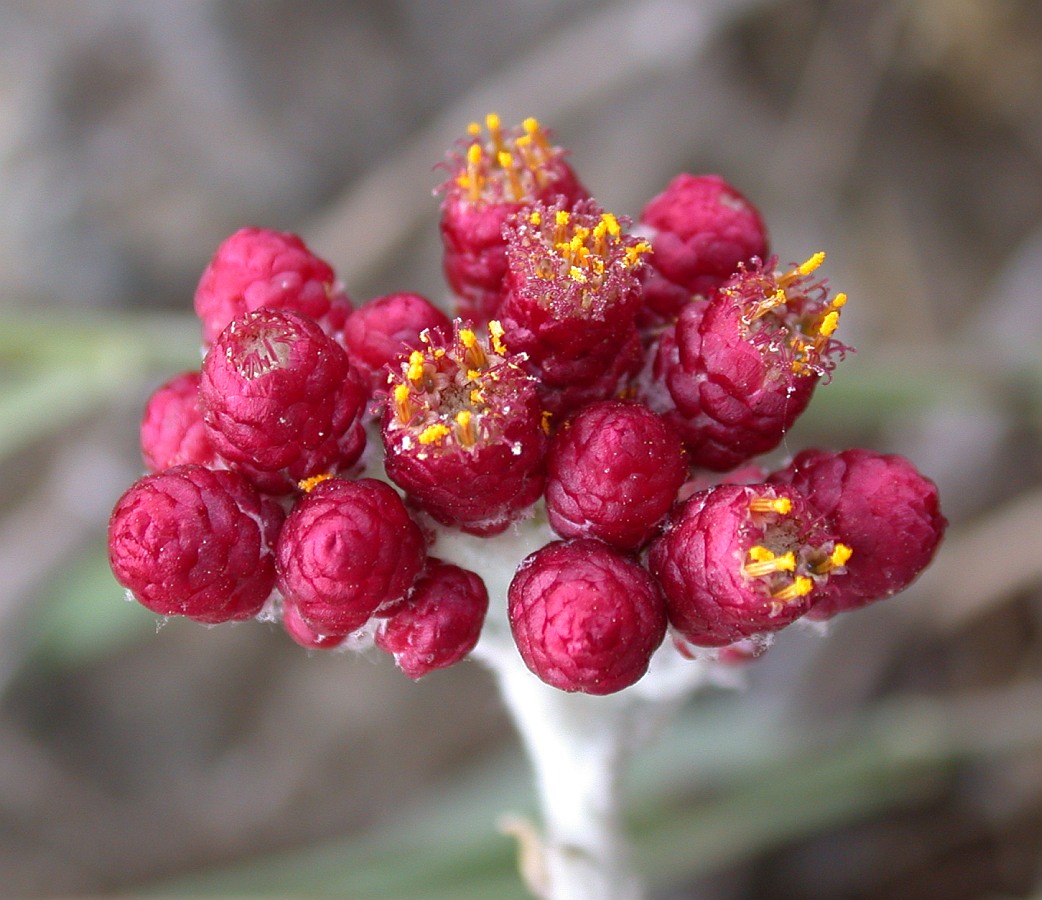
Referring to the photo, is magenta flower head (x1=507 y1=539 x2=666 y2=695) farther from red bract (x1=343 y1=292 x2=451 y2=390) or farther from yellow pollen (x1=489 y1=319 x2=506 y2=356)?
red bract (x1=343 y1=292 x2=451 y2=390)

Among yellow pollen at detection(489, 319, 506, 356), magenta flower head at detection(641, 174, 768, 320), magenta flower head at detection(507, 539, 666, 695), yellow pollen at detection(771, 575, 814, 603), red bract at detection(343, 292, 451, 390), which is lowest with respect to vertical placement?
yellow pollen at detection(771, 575, 814, 603)

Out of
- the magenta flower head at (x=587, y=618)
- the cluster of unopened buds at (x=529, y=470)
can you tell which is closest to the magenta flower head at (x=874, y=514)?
the cluster of unopened buds at (x=529, y=470)

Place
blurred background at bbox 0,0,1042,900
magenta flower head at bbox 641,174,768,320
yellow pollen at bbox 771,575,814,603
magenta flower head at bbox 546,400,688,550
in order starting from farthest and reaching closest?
blurred background at bbox 0,0,1042,900, magenta flower head at bbox 641,174,768,320, magenta flower head at bbox 546,400,688,550, yellow pollen at bbox 771,575,814,603

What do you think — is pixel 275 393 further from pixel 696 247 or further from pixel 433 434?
pixel 696 247

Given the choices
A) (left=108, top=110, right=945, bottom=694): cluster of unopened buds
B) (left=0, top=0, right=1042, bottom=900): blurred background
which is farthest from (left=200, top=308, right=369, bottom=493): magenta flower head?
(left=0, top=0, right=1042, bottom=900): blurred background

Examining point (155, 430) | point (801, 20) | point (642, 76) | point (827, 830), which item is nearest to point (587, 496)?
point (155, 430)

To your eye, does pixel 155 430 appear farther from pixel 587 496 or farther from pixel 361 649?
pixel 587 496

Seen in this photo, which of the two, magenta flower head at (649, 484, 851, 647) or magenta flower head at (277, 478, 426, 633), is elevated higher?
magenta flower head at (277, 478, 426, 633)
